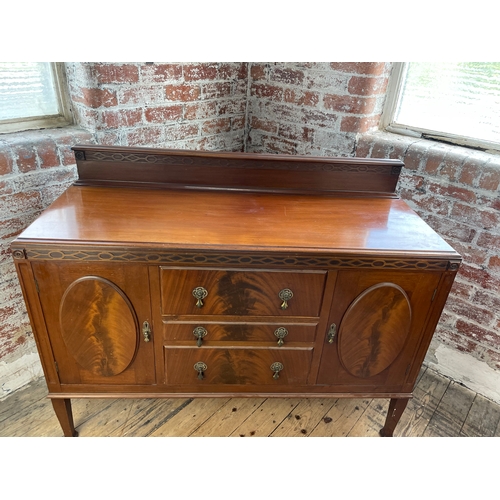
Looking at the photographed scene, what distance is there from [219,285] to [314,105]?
44.5 inches

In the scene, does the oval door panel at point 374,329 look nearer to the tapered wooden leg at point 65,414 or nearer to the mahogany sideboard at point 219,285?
the mahogany sideboard at point 219,285

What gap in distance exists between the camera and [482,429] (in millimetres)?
A: 1591

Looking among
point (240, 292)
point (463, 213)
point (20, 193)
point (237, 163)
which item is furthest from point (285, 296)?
point (20, 193)

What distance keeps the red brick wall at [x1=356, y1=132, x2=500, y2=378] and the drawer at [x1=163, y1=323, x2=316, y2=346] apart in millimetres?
835

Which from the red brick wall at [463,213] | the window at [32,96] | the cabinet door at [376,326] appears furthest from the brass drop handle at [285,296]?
the window at [32,96]

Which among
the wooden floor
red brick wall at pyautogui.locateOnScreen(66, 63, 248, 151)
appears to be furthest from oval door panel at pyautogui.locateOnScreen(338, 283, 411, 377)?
red brick wall at pyautogui.locateOnScreen(66, 63, 248, 151)

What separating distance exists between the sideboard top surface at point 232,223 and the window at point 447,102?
1.52 ft

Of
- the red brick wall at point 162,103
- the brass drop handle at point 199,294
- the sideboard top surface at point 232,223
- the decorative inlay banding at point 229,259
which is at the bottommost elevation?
the brass drop handle at point 199,294

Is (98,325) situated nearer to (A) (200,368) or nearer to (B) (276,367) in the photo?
(A) (200,368)

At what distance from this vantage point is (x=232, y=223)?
4.11 feet

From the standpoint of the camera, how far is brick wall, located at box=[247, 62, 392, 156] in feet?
5.61

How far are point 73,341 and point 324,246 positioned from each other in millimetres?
857

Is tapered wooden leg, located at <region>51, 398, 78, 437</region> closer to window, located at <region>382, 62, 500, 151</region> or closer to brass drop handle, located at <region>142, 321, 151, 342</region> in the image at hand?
brass drop handle, located at <region>142, 321, 151, 342</region>

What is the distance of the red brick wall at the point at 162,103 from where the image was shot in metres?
1.51
